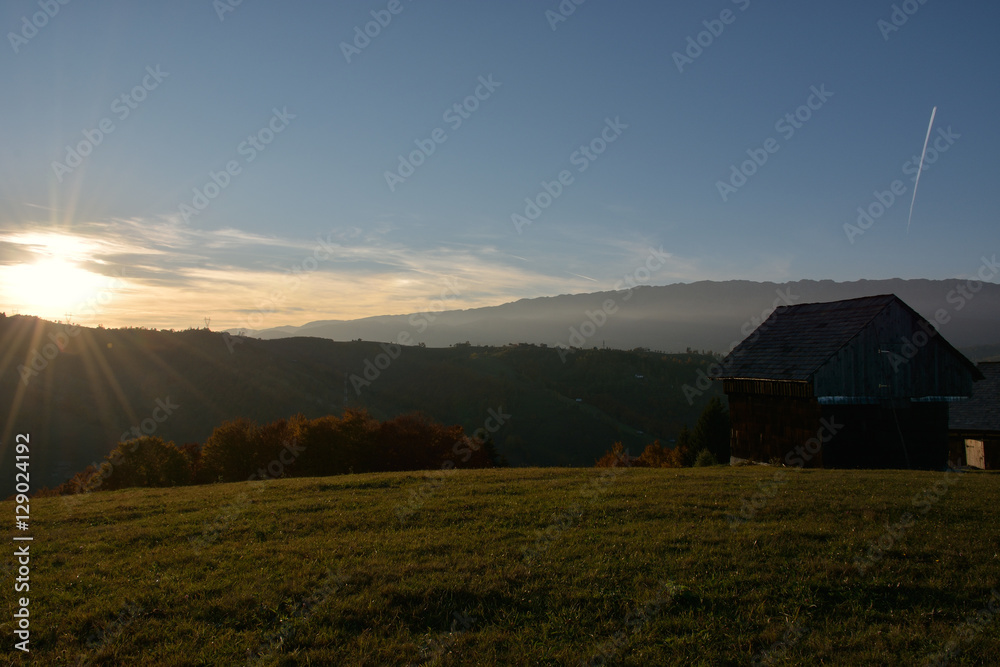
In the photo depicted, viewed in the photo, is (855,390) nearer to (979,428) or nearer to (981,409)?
(979,428)

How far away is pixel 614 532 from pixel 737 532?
2234mm

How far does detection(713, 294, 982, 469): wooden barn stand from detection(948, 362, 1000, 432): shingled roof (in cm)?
573

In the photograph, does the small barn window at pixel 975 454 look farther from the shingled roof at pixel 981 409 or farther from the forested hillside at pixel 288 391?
the forested hillside at pixel 288 391

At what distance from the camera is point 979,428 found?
2797 centimetres

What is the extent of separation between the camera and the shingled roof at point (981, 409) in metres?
28.1

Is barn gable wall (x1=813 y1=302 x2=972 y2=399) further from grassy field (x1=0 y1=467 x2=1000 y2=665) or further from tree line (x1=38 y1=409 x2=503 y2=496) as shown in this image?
tree line (x1=38 y1=409 x2=503 y2=496)

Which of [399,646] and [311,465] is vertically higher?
[399,646]

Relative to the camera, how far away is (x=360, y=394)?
104 m

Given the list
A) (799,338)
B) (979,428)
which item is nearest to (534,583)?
(799,338)

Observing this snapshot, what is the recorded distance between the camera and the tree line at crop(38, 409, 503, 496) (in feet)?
120

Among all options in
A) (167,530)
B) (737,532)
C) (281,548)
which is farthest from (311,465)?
(737,532)

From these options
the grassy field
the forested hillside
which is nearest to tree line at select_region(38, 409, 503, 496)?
the grassy field

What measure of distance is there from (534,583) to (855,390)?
20.7 m

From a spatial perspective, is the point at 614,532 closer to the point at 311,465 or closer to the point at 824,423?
the point at 824,423
